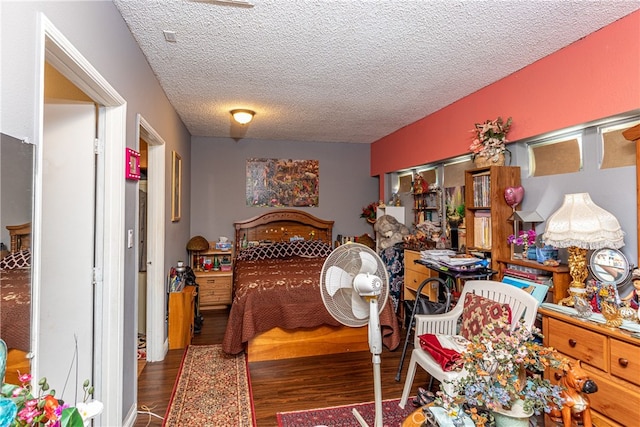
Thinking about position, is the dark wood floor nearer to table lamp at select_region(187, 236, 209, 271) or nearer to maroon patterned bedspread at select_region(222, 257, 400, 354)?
maroon patterned bedspread at select_region(222, 257, 400, 354)

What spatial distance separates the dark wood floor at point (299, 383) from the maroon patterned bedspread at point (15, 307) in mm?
1569

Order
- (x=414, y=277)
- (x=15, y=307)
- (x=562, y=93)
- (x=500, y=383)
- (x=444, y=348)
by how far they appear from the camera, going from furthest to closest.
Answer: (x=414, y=277) → (x=562, y=93) → (x=444, y=348) → (x=500, y=383) → (x=15, y=307)

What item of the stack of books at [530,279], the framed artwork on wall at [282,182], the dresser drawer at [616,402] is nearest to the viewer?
the dresser drawer at [616,402]

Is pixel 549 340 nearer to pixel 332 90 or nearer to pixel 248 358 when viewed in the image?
pixel 248 358

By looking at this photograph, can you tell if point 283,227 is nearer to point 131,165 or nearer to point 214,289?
point 214,289

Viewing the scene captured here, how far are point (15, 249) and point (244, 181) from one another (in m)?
4.45

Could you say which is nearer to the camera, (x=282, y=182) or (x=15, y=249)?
(x=15, y=249)

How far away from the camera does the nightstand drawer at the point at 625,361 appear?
64.5 inches

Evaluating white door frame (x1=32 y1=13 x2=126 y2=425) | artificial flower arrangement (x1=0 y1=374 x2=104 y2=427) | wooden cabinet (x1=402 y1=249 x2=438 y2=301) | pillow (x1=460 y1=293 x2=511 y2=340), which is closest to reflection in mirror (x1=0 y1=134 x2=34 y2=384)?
artificial flower arrangement (x1=0 y1=374 x2=104 y2=427)

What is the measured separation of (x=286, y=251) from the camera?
198 inches

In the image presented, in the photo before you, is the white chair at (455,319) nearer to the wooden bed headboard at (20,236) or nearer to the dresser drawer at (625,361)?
the dresser drawer at (625,361)

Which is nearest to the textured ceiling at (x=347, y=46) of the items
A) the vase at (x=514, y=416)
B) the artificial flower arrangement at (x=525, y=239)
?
the artificial flower arrangement at (x=525, y=239)

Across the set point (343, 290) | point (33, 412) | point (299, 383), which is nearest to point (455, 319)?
point (343, 290)

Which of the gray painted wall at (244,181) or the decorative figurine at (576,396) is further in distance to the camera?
the gray painted wall at (244,181)
